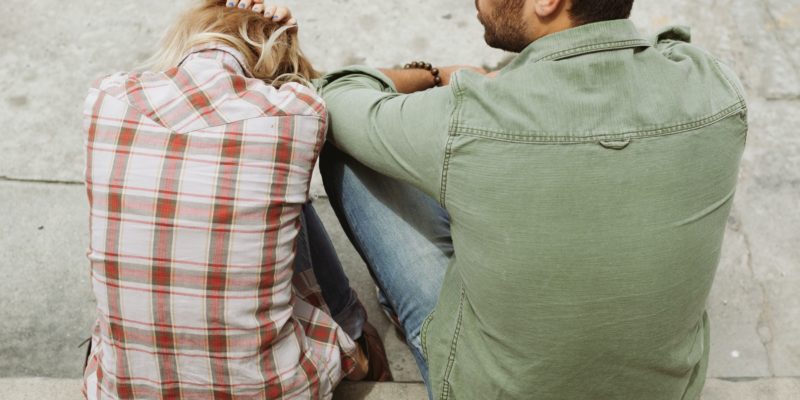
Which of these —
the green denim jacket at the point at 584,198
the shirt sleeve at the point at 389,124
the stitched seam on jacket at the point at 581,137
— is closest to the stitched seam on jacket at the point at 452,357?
the green denim jacket at the point at 584,198

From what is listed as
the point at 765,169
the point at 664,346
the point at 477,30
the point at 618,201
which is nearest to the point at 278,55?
the point at 618,201

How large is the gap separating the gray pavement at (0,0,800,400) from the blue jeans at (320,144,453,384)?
34cm

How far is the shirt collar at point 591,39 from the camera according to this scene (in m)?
1.15

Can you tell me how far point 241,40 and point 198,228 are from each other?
0.50 metres

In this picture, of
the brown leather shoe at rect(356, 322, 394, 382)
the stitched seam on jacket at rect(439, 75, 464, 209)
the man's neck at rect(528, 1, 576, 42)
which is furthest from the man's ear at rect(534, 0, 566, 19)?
the brown leather shoe at rect(356, 322, 394, 382)

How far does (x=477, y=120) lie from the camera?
1.13 meters

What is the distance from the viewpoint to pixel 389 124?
1.29 m

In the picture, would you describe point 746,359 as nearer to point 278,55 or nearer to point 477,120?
point 477,120

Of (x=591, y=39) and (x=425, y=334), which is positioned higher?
(x=591, y=39)

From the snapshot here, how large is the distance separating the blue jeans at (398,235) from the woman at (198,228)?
23 centimetres

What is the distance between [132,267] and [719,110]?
1028 mm

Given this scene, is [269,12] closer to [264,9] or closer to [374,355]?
[264,9]

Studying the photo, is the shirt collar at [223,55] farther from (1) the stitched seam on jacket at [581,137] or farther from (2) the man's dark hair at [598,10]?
(2) the man's dark hair at [598,10]

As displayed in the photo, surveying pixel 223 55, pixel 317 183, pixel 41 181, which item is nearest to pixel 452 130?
pixel 223 55
